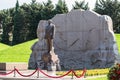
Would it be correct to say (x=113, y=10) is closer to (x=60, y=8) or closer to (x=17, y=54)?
(x=60, y=8)

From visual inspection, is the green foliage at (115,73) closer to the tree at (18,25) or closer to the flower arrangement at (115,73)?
the flower arrangement at (115,73)

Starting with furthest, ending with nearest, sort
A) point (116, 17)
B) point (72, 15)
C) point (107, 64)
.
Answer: point (116, 17), point (72, 15), point (107, 64)

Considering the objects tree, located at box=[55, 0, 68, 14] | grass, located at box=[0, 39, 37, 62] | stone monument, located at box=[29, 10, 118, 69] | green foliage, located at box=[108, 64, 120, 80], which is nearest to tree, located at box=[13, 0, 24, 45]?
tree, located at box=[55, 0, 68, 14]

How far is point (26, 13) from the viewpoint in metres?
55.6

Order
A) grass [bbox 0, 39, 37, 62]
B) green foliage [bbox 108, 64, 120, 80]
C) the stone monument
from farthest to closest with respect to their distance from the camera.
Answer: grass [bbox 0, 39, 37, 62] → the stone monument → green foliage [bbox 108, 64, 120, 80]

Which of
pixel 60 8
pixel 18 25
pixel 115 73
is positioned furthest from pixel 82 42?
pixel 18 25

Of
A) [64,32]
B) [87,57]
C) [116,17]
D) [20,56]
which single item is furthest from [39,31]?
[116,17]

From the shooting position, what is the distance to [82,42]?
25281 mm

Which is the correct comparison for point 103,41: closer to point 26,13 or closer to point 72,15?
point 72,15

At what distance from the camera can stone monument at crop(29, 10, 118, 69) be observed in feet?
78.7

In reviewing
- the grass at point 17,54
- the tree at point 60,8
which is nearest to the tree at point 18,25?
the tree at point 60,8

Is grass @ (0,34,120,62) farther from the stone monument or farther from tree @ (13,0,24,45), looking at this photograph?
tree @ (13,0,24,45)

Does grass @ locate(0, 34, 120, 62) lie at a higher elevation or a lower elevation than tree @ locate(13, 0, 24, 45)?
lower

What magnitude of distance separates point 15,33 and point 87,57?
32.3 metres
